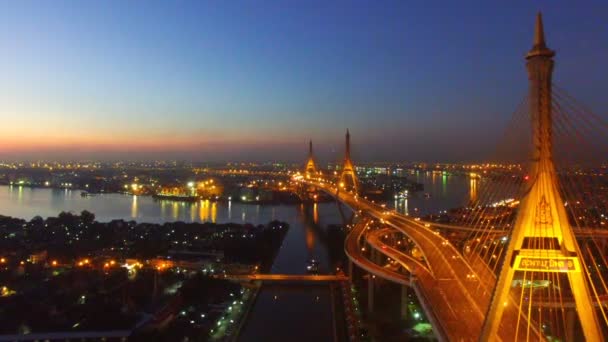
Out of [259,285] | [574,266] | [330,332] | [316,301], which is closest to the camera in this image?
[574,266]

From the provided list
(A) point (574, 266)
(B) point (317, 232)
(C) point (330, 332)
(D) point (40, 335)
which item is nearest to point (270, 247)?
(B) point (317, 232)

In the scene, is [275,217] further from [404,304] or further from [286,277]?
[404,304]

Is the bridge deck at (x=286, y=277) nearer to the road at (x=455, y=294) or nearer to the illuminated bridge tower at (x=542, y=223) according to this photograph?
the road at (x=455, y=294)

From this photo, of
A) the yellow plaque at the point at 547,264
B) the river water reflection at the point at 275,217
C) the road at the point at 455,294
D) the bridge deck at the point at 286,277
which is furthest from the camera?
the bridge deck at the point at 286,277

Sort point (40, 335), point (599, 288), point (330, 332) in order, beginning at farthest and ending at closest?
1. point (599, 288)
2. point (330, 332)
3. point (40, 335)

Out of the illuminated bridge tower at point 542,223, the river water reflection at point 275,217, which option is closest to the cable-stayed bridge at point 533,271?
the illuminated bridge tower at point 542,223

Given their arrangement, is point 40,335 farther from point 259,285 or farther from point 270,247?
point 270,247

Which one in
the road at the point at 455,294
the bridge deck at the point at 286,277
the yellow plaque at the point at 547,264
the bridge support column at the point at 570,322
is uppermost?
the yellow plaque at the point at 547,264

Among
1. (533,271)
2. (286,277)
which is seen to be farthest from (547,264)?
(286,277)
